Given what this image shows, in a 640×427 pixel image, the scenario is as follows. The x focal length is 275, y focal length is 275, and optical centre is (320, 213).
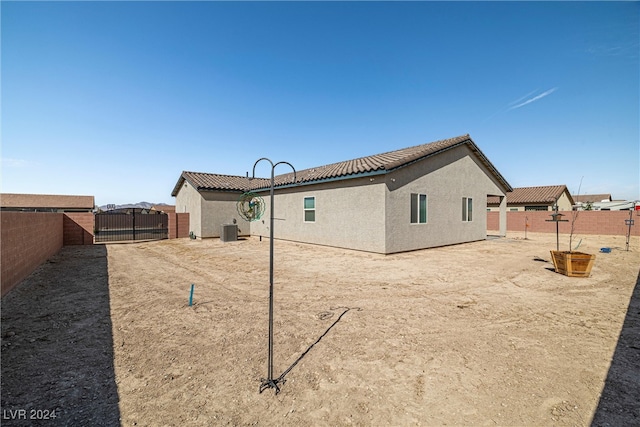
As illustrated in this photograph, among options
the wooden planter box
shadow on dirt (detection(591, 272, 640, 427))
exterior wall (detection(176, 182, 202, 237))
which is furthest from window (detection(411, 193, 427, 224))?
Result: exterior wall (detection(176, 182, 202, 237))

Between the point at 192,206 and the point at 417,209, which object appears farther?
the point at 192,206

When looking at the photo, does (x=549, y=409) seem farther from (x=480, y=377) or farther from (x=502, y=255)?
(x=502, y=255)

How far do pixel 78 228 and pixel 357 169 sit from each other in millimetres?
15395

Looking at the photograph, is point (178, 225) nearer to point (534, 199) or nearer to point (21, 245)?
point (21, 245)

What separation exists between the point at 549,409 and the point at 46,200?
6005 cm

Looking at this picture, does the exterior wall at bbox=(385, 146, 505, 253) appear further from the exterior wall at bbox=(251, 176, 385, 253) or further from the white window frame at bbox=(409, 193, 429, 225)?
the exterior wall at bbox=(251, 176, 385, 253)

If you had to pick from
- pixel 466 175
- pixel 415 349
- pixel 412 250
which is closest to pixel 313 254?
pixel 412 250

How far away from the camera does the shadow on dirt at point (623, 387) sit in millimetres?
2397

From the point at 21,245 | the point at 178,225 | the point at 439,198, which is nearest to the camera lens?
the point at 21,245

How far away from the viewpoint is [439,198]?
13.3 metres

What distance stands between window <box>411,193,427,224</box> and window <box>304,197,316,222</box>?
481cm

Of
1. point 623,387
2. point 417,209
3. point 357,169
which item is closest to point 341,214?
point 357,169

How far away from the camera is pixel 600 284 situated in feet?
22.2

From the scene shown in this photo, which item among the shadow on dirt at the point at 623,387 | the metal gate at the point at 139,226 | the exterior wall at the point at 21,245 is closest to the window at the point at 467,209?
the shadow on dirt at the point at 623,387
